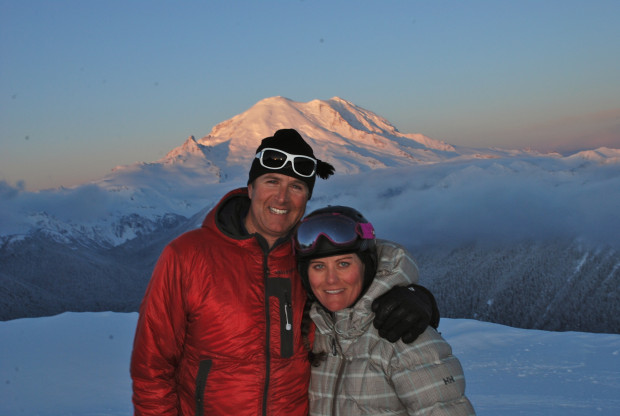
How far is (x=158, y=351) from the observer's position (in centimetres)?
302

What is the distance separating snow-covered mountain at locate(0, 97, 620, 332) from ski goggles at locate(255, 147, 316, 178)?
27125mm

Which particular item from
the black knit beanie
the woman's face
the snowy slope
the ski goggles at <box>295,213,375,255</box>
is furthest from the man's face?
the snowy slope

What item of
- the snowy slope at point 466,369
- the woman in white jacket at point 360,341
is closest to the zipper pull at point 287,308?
the woman in white jacket at point 360,341

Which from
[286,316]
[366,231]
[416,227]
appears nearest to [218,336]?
[286,316]

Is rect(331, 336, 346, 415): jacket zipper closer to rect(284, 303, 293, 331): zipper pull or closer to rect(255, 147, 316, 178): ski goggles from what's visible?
rect(284, 303, 293, 331): zipper pull

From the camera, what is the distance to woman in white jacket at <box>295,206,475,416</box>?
2588 millimetres

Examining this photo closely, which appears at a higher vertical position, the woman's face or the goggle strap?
the goggle strap

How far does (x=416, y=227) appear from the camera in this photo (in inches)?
1713

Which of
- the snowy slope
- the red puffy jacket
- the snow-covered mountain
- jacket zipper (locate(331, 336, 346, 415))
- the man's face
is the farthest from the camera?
the snow-covered mountain

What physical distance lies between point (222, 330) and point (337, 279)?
80 cm

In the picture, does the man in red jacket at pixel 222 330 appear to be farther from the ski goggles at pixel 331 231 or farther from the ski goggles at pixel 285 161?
the ski goggles at pixel 285 161

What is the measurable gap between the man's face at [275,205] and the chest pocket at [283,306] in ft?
1.01

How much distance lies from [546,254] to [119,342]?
29872 millimetres

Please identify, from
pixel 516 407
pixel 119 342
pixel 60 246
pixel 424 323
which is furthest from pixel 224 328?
pixel 60 246
